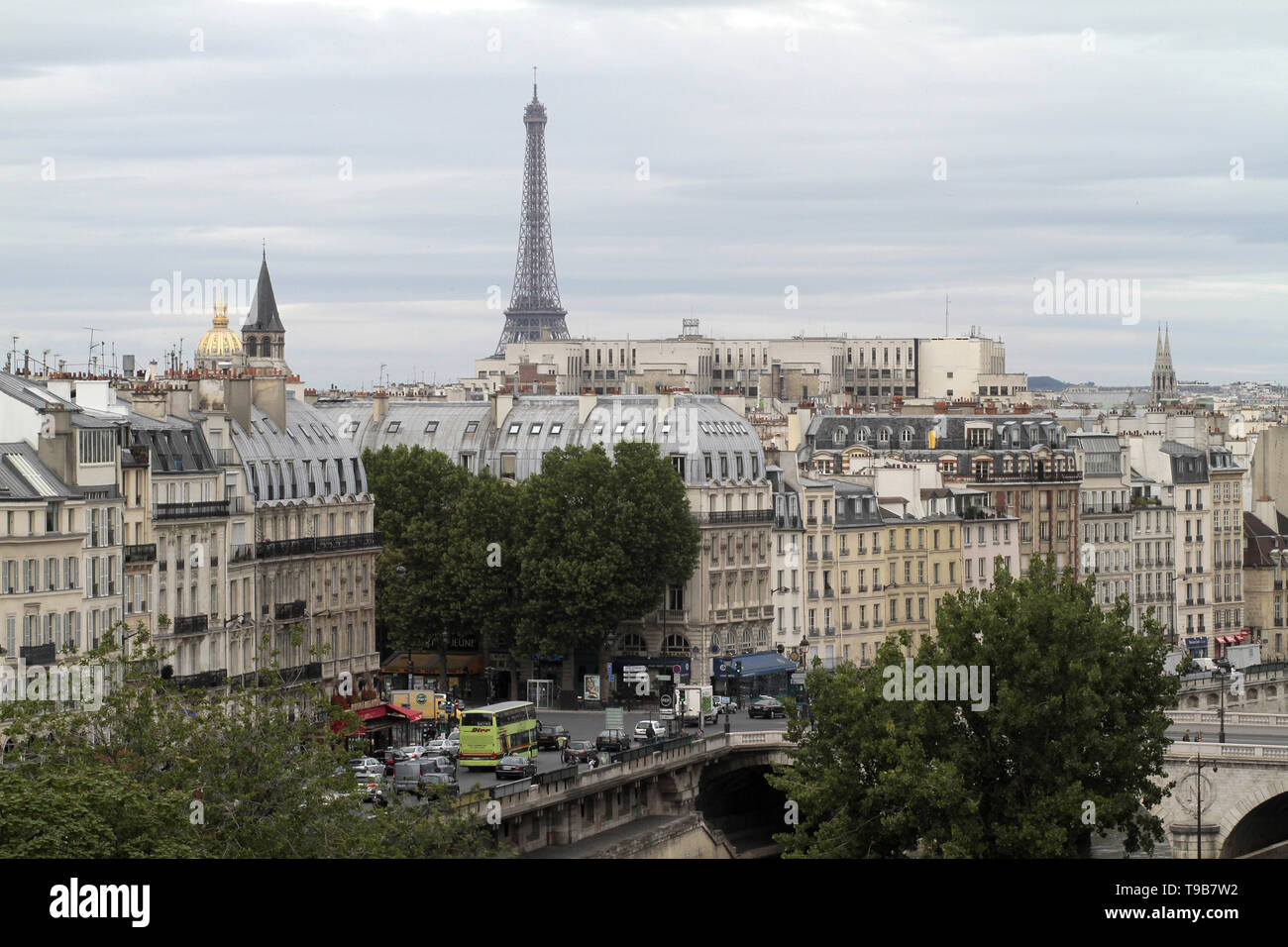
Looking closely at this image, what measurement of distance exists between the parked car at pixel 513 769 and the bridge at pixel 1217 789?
18.0 metres

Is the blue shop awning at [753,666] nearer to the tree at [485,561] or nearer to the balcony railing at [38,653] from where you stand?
the tree at [485,561]

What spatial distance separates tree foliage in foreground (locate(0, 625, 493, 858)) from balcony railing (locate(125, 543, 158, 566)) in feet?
67.2

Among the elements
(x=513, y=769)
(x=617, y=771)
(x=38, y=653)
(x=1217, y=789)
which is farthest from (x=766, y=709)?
(x=38, y=653)

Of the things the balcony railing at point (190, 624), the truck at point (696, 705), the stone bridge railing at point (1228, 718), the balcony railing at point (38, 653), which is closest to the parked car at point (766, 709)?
the truck at point (696, 705)

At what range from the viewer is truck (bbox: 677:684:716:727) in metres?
91.2

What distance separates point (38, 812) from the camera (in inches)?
1575

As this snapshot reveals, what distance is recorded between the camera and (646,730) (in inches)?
3381

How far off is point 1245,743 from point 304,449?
1337 inches

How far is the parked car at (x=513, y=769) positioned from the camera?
237 ft

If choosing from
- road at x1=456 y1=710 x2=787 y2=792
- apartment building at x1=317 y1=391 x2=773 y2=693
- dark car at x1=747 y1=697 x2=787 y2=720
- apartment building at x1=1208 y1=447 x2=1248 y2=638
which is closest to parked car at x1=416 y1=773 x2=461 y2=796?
road at x1=456 y1=710 x2=787 y2=792

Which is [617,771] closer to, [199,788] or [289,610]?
[289,610]

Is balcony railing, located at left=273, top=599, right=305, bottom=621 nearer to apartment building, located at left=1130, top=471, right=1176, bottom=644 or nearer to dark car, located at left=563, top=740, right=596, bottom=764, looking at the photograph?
dark car, located at left=563, top=740, right=596, bottom=764

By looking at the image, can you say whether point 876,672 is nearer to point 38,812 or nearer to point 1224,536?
point 38,812
